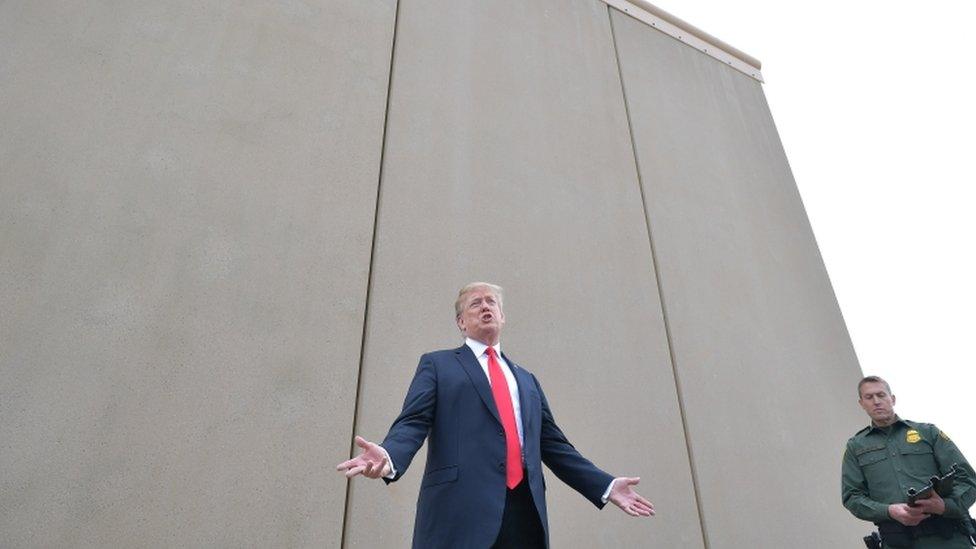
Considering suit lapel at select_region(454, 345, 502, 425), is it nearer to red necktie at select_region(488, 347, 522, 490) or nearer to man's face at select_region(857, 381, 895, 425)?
red necktie at select_region(488, 347, 522, 490)

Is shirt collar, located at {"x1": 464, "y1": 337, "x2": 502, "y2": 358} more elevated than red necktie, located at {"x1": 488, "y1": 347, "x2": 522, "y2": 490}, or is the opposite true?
shirt collar, located at {"x1": 464, "y1": 337, "x2": 502, "y2": 358}

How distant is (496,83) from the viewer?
3.50m

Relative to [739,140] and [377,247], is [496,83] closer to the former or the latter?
[377,247]

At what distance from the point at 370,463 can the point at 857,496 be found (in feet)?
6.30

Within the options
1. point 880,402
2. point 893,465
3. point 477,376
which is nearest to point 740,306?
point 880,402

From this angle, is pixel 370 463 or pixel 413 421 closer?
pixel 370 463

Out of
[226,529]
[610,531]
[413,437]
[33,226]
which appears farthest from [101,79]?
[610,531]

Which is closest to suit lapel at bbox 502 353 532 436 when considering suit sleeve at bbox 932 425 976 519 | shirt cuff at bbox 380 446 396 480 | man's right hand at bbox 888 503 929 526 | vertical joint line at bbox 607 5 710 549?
shirt cuff at bbox 380 446 396 480

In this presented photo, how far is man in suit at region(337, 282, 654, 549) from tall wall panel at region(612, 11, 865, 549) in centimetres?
150

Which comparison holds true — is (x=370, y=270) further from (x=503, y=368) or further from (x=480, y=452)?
(x=480, y=452)

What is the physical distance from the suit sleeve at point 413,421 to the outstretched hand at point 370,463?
35mm

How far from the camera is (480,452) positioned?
1.38 meters

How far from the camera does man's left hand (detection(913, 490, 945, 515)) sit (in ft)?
6.40

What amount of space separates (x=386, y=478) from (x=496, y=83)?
2.71m
